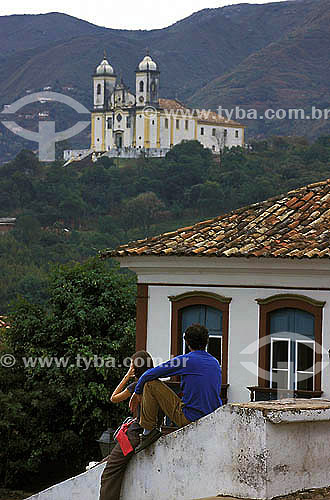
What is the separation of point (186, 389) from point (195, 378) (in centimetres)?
15

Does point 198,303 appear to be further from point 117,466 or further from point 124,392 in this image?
point 117,466

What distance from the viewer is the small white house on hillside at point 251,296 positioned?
637 inches

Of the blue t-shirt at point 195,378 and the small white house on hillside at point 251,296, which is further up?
the small white house on hillside at point 251,296

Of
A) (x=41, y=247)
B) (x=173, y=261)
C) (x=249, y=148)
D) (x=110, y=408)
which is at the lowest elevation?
(x=110, y=408)

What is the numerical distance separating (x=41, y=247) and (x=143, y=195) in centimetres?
2496

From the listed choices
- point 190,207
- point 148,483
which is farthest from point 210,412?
point 190,207

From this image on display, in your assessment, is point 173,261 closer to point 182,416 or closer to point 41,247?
point 182,416

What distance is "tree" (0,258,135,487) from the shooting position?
1064 inches

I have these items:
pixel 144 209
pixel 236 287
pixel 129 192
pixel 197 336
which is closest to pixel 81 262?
pixel 144 209

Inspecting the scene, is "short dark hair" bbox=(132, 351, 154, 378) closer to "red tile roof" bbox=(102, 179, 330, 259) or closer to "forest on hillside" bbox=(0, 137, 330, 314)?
"red tile roof" bbox=(102, 179, 330, 259)

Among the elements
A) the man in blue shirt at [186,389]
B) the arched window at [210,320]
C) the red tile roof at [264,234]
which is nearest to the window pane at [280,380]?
the arched window at [210,320]

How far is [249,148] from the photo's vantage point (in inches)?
6053

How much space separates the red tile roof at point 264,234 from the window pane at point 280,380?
2.02 metres

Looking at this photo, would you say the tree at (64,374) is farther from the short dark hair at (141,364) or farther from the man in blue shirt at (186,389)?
the man in blue shirt at (186,389)
